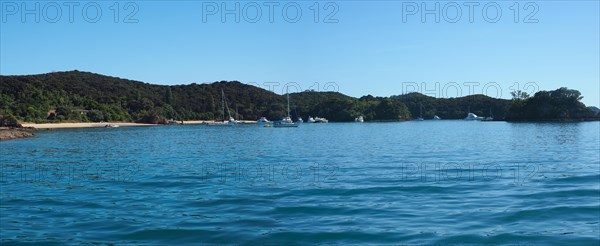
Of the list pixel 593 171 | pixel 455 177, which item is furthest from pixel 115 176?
pixel 593 171

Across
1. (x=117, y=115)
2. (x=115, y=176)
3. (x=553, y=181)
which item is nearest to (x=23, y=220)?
(x=115, y=176)

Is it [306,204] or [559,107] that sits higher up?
[559,107]

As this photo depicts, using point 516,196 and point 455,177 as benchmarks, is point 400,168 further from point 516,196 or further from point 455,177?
point 516,196

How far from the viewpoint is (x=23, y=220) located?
1524 centimetres

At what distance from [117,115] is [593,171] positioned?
568 ft

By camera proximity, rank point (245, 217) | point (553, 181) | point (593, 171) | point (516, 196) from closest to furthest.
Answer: point (245, 217) < point (516, 196) < point (553, 181) < point (593, 171)

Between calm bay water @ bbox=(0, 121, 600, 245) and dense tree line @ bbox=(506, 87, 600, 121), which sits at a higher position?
dense tree line @ bbox=(506, 87, 600, 121)

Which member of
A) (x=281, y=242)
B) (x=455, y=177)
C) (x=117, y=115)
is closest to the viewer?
(x=281, y=242)

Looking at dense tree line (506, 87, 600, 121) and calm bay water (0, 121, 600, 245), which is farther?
dense tree line (506, 87, 600, 121)

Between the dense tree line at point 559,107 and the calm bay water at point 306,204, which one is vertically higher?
the dense tree line at point 559,107

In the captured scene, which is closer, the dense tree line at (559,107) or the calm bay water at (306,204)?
the calm bay water at (306,204)

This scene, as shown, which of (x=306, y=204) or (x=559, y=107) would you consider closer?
(x=306, y=204)

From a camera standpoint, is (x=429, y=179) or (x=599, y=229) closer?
(x=599, y=229)

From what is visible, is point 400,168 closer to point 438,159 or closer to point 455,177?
point 455,177
